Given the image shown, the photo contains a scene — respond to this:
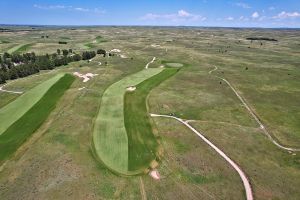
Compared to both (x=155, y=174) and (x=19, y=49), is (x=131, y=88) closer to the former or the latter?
(x=155, y=174)

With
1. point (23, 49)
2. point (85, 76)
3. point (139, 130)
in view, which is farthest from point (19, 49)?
Answer: point (139, 130)

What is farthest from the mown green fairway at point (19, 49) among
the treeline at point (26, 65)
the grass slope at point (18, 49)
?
the treeline at point (26, 65)

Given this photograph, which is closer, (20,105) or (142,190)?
(142,190)

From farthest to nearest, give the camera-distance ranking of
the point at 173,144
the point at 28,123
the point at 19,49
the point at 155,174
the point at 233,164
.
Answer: the point at 19,49, the point at 28,123, the point at 173,144, the point at 233,164, the point at 155,174

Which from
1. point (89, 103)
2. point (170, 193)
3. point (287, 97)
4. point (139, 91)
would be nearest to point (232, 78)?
point (287, 97)

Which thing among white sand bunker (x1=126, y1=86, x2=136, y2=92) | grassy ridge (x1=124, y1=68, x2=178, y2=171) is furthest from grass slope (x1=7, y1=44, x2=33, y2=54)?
grassy ridge (x1=124, y1=68, x2=178, y2=171)

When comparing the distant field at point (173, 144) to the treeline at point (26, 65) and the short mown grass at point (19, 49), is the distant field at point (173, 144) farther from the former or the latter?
the short mown grass at point (19, 49)
